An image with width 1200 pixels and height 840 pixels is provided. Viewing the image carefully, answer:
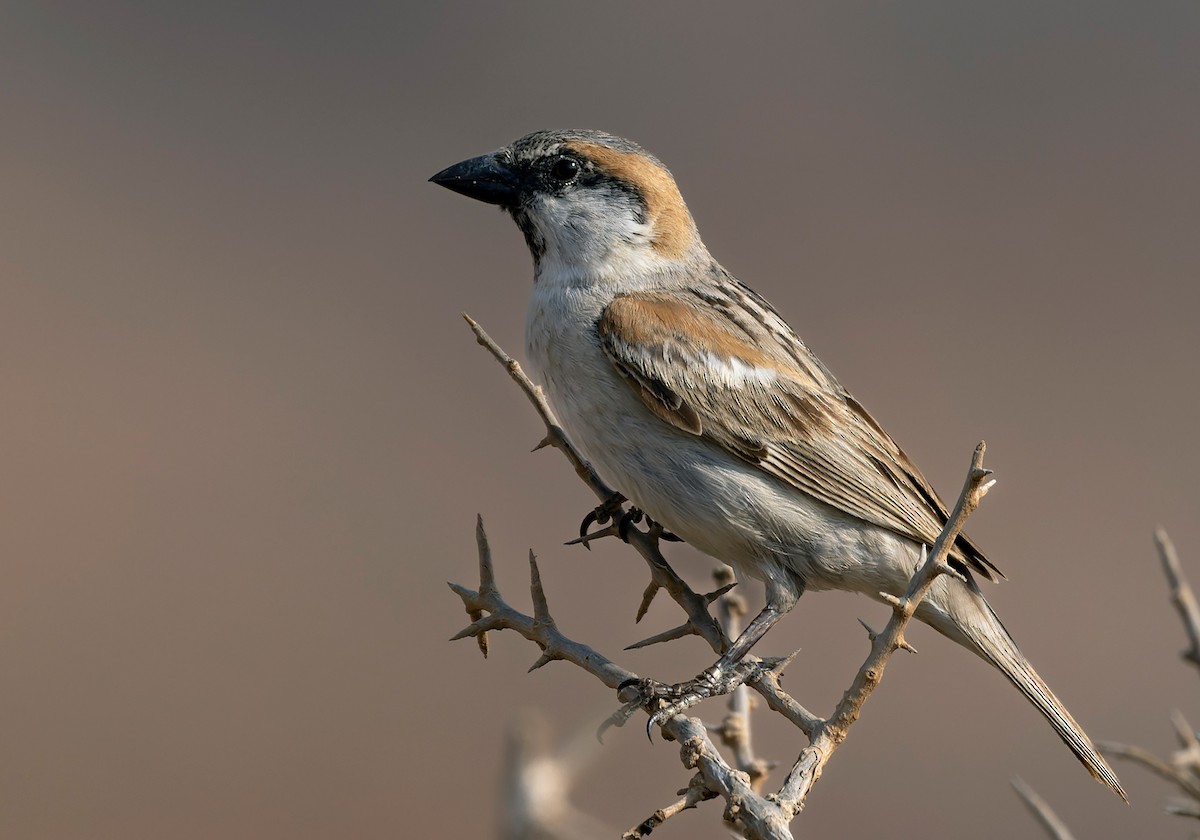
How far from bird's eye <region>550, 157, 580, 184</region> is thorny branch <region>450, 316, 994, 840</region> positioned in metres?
0.96

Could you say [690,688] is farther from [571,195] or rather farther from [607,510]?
[571,195]

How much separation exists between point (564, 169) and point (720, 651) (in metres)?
1.61

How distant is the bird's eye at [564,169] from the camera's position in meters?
3.81

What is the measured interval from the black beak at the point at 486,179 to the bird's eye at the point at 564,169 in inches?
4.5

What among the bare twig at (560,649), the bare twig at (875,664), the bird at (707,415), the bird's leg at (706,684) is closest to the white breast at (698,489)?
the bird at (707,415)

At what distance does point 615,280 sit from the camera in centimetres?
377

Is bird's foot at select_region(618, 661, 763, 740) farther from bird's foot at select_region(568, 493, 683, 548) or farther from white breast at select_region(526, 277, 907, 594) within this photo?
bird's foot at select_region(568, 493, 683, 548)

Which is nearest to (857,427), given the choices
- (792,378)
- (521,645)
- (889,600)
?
(792,378)

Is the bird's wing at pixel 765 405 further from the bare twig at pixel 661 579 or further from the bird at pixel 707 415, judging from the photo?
the bare twig at pixel 661 579

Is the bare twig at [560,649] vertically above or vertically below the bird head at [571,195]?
below

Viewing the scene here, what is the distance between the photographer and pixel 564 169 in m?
3.82

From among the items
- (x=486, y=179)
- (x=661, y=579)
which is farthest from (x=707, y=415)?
(x=486, y=179)

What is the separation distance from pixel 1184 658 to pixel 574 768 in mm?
1308

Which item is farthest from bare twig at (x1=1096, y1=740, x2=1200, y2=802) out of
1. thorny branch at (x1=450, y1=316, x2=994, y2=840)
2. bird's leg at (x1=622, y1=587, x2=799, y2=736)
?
bird's leg at (x1=622, y1=587, x2=799, y2=736)
